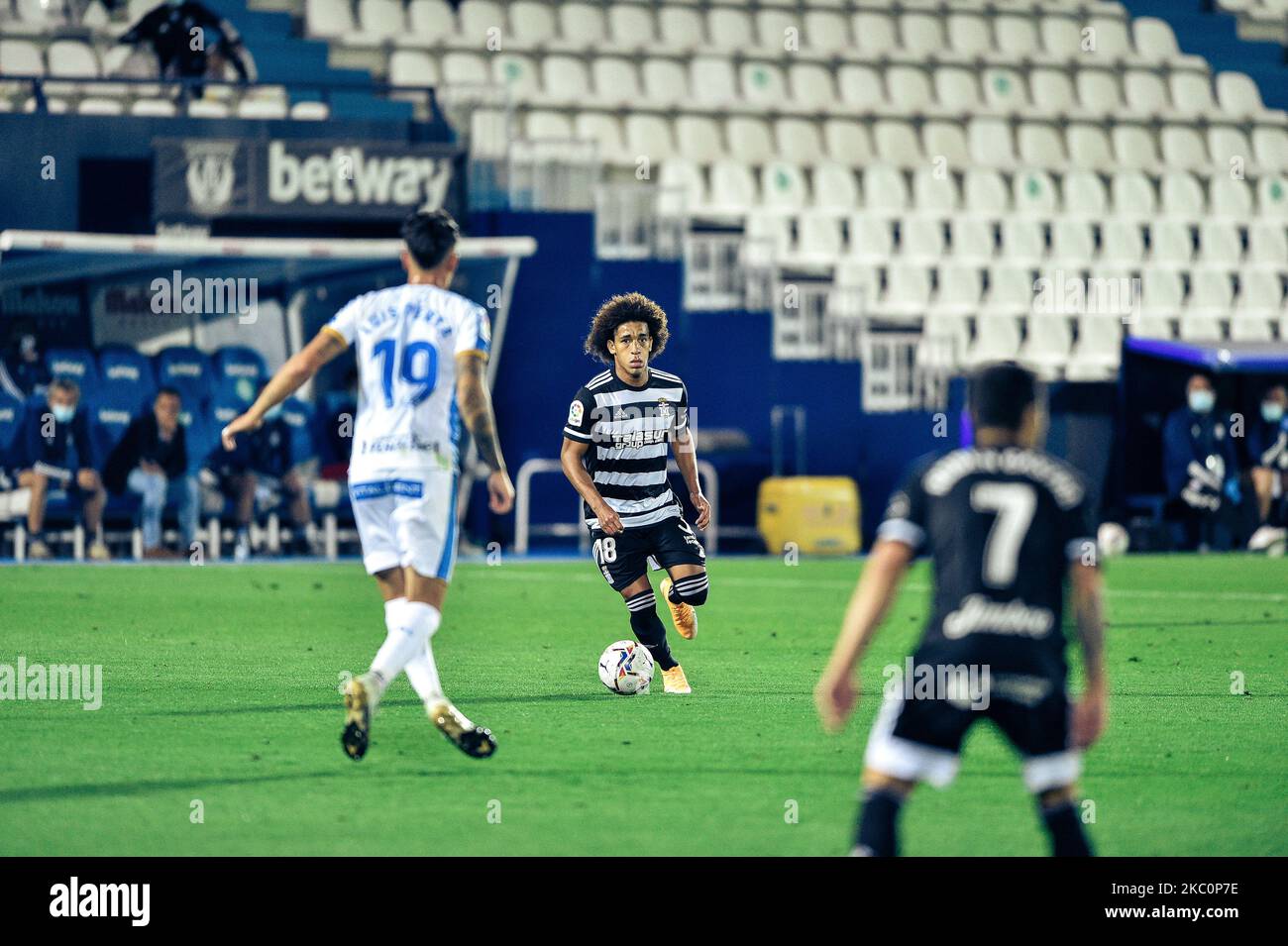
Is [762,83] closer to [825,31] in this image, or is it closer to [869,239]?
[825,31]

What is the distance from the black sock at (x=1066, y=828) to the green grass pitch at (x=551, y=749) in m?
0.98

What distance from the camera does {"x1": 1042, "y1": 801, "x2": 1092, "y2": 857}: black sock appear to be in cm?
493

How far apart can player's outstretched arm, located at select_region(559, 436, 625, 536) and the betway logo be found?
11336 millimetres

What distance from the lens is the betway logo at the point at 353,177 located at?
20.9 m

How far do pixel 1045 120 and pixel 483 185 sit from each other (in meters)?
11.6

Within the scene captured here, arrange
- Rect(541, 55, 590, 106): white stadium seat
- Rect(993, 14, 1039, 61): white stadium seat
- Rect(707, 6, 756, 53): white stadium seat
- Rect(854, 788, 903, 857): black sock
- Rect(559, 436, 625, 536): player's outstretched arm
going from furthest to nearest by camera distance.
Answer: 1. Rect(993, 14, 1039, 61): white stadium seat
2. Rect(707, 6, 756, 53): white stadium seat
3. Rect(541, 55, 590, 106): white stadium seat
4. Rect(559, 436, 625, 536): player's outstretched arm
5. Rect(854, 788, 903, 857): black sock

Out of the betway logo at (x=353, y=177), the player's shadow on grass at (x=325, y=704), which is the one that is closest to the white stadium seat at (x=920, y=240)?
the betway logo at (x=353, y=177)

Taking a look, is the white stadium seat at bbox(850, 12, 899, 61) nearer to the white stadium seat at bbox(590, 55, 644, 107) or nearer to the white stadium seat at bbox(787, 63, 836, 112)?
the white stadium seat at bbox(787, 63, 836, 112)

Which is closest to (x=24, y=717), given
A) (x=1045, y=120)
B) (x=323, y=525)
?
(x=323, y=525)

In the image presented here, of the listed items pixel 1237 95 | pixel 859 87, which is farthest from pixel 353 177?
pixel 1237 95

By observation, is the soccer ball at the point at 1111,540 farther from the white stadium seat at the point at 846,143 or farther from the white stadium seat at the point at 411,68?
the white stadium seat at the point at 411,68

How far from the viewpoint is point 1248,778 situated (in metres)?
7.48

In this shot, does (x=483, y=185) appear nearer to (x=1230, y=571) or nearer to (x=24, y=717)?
(x=1230, y=571)

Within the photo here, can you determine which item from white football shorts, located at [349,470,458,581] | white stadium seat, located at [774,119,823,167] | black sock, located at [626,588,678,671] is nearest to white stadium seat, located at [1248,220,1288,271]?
white stadium seat, located at [774,119,823,167]
